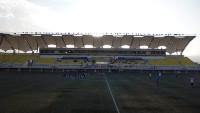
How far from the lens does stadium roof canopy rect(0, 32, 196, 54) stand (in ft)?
255

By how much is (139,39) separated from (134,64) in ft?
32.1

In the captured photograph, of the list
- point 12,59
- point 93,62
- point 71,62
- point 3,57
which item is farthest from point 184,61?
point 3,57

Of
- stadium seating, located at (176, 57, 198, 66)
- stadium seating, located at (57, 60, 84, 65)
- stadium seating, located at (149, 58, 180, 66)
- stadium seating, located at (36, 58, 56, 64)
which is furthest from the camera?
stadium seating, located at (176, 57, 198, 66)

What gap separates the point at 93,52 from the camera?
277ft

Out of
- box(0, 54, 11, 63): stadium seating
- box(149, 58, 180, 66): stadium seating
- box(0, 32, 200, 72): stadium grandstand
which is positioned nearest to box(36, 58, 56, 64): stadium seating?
box(0, 32, 200, 72): stadium grandstand

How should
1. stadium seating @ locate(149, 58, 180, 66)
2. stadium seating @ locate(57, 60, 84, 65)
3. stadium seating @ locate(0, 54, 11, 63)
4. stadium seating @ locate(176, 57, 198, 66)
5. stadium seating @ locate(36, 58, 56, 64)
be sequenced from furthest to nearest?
stadium seating @ locate(0, 54, 11, 63) < stadium seating @ locate(176, 57, 198, 66) < stadium seating @ locate(36, 58, 56, 64) < stadium seating @ locate(149, 58, 180, 66) < stadium seating @ locate(57, 60, 84, 65)

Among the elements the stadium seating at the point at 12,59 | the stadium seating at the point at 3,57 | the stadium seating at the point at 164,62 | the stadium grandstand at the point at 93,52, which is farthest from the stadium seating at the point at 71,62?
the stadium seating at the point at 164,62

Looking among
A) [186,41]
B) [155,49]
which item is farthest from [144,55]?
[186,41]

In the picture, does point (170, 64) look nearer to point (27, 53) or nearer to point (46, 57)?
point (46, 57)

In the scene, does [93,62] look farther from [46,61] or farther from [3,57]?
[3,57]

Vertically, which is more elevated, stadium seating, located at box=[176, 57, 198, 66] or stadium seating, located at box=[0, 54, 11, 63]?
stadium seating, located at box=[0, 54, 11, 63]

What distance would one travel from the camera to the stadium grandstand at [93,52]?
75.1 meters

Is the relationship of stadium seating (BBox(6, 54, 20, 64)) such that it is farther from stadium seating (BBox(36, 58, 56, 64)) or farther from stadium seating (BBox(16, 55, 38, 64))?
stadium seating (BBox(36, 58, 56, 64))

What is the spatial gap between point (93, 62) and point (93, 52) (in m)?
6.24
